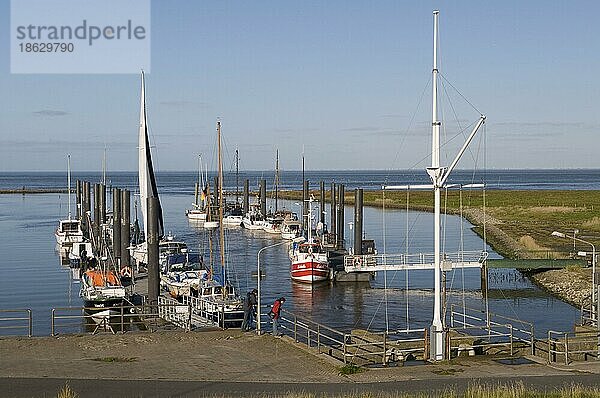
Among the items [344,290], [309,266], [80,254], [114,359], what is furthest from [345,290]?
[114,359]

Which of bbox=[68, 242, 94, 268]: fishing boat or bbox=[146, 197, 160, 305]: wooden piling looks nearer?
bbox=[146, 197, 160, 305]: wooden piling

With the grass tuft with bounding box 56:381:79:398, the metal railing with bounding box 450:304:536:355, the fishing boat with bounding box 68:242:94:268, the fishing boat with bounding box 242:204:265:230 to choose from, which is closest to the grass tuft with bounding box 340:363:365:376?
the metal railing with bounding box 450:304:536:355

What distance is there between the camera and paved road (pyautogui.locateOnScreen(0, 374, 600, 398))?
21.5m

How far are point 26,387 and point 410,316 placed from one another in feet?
88.6

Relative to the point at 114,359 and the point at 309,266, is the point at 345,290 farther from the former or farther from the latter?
the point at 114,359

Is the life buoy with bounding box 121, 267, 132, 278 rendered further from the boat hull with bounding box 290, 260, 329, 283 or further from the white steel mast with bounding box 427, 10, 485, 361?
the white steel mast with bounding box 427, 10, 485, 361

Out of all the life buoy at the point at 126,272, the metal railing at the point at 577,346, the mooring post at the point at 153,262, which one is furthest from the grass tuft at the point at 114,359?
the life buoy at the point at 126,272

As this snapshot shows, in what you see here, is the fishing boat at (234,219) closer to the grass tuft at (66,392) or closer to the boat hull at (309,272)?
the boat hull at (309,272)

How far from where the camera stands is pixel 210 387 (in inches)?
881

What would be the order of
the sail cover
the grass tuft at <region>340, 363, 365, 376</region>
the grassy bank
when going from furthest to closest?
the grassy bank → the sail cover → the grass tuft at <region>340, 363, 365, 376</region>

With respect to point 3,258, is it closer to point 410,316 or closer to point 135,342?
point 410,316

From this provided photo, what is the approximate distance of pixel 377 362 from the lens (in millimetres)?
28922

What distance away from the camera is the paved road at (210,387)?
21.5 m

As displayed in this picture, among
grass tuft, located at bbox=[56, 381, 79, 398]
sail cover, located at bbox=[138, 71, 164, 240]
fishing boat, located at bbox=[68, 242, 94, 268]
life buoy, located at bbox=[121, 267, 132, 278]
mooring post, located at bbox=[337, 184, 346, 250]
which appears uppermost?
sail cover, located at bbox=[138, 71, 164, 240]
